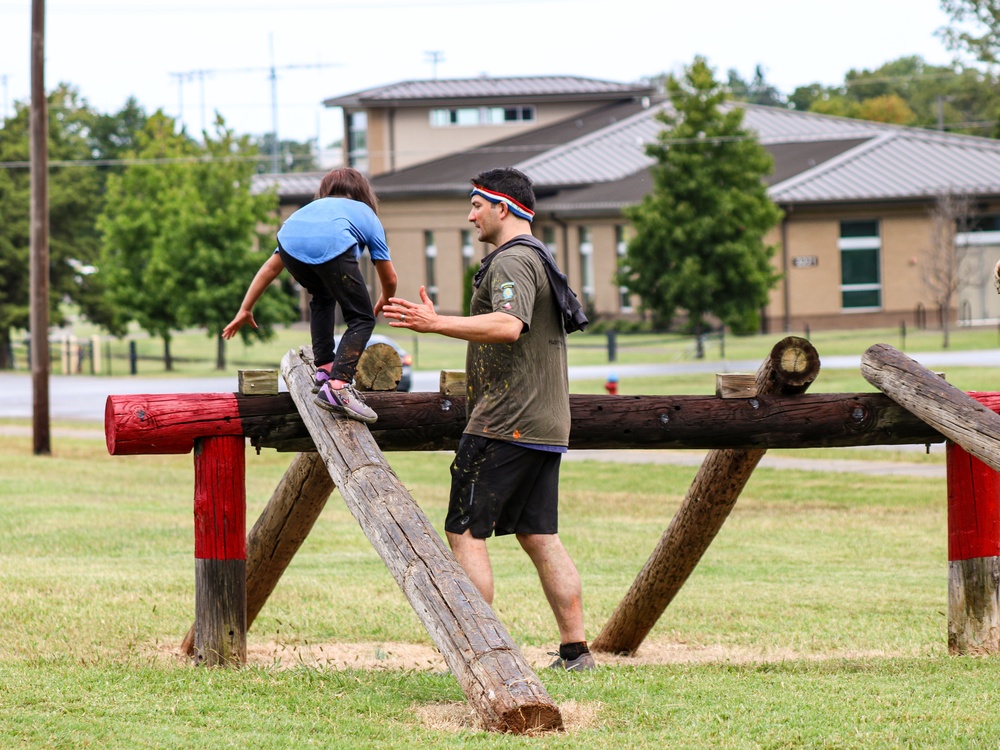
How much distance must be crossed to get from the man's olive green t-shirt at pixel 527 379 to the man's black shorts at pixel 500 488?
0.25ft

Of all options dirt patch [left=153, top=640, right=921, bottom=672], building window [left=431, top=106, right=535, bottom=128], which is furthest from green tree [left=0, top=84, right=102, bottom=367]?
dirt patch [left=153, top=640, right=921, bottom=672]

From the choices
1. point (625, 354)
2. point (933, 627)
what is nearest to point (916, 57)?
point (625, 354)

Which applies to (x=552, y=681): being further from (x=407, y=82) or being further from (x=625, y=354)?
(x=407, y=82)


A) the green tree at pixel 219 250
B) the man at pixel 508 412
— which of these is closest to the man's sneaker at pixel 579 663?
the man at pixel 508 412

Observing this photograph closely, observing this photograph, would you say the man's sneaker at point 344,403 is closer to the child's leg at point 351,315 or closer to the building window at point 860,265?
the child's leg at point 351,315

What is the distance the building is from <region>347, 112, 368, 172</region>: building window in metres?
7.71

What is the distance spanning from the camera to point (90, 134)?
82312mm

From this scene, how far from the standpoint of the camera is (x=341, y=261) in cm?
614

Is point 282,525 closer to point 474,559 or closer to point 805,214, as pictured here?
point 474,559

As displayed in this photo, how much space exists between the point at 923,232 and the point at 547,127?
19548 millimetres

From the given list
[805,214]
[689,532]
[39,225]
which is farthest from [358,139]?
[689,532]

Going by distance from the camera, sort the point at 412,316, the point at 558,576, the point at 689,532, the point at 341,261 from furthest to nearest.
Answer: the point at 689,532 → the point at 341,261 → the point at 558,576 → the point at 412,316

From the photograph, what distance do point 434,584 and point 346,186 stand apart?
7.28 feet

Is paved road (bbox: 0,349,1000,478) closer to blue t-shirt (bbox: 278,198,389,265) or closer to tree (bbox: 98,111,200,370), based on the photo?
tree (bbox: 98,111,200,370)
